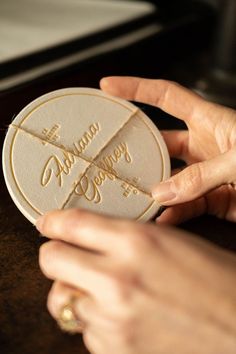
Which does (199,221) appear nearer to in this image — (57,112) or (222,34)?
(57,112)

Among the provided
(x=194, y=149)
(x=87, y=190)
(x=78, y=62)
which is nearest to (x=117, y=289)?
(x=87, y=190)

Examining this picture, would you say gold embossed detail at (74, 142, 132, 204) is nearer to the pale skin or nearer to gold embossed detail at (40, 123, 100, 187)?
gold embossed detail at (40, 123, 100, 187)

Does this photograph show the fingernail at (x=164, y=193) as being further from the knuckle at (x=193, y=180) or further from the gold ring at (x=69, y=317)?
the gold ring at (x=69, y=317)

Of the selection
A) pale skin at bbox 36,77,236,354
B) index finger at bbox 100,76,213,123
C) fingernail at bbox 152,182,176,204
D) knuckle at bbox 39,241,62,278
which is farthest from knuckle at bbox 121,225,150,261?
index finger at bbox 100,76,213,123

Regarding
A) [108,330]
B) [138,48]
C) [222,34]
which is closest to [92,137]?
[108,330]

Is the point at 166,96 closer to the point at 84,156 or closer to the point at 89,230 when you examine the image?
the point at 84,156

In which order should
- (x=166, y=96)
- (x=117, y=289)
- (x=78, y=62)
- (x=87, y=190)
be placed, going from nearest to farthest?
(x=117, y=289)
(x=87, y=190)
(x=166, y=96)
(x=78, y=62)
